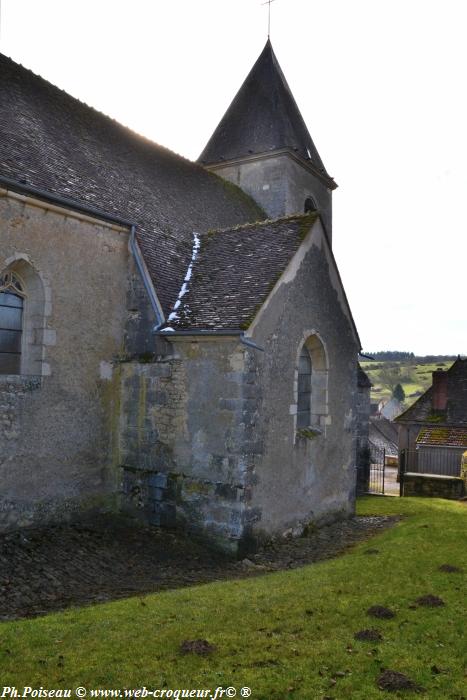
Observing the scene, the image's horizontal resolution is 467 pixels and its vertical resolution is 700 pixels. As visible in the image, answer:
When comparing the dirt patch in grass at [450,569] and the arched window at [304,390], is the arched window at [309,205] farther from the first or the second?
the dirt patch in grass at [450,569]

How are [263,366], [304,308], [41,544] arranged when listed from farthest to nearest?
[304,308]
[263,366]
[41,544]

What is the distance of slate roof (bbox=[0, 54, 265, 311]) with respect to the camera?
10.8 m

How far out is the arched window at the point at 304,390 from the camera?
12508 millimetres

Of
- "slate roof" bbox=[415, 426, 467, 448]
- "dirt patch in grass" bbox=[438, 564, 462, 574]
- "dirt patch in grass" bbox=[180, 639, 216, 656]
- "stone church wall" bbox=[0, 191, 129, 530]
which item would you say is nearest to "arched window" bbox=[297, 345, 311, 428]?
"stone church wall" bbox=[0, 191, 129, 530]

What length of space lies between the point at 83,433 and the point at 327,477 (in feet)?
18.8

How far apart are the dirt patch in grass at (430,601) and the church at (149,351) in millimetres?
3385

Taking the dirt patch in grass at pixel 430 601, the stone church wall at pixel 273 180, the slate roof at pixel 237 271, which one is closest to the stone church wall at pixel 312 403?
the slate roof at pixel 237 271

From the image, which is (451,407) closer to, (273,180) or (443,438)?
(443,438)

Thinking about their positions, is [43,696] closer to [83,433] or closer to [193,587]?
[193,587]

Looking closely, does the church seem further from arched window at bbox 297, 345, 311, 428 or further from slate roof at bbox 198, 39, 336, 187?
slate roof at bbox 198, 39, 336, 187

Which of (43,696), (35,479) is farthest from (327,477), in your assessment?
(43,696)

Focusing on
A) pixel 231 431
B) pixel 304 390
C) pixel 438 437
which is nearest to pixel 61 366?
pixel 231 431

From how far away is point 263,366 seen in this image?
10602mm

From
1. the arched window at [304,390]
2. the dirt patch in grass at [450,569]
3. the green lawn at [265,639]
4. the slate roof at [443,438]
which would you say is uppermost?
the arched window at [304,390]
